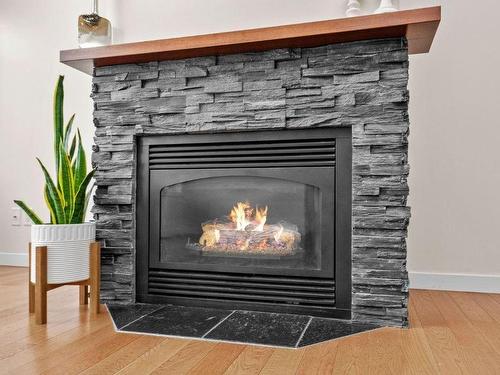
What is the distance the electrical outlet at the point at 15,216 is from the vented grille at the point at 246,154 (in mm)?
1571

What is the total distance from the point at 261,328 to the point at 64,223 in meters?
0.95

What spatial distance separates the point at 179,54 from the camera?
1.99 metres

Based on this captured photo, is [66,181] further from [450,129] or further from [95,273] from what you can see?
[450,129]

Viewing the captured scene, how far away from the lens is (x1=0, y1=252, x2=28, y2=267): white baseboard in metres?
3.13

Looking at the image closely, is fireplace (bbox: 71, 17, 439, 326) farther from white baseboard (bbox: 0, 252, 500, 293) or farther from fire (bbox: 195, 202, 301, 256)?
white baseboard (bbox: 0, 252, 500, 293)

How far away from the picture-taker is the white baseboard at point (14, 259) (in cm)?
313

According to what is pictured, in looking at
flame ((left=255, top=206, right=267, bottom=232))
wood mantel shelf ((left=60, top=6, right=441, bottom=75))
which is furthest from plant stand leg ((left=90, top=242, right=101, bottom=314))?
wood mantel shelf ((left=60, top=6, right=441, bottom=75))

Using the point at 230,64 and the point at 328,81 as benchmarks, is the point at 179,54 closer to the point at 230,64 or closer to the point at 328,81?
the point at 230,64

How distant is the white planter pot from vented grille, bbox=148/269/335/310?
35 centimetres

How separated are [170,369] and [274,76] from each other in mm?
1227

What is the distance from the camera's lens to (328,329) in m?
1.72

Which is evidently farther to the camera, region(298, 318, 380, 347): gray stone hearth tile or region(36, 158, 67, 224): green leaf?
region(36, 158, 67, 224): green leaf

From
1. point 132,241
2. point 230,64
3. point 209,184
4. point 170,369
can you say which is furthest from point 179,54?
point 170,369

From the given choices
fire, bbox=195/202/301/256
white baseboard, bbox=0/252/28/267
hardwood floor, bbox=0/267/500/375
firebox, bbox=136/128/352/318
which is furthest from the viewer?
white baseboard, bbox=0/252/28/267
